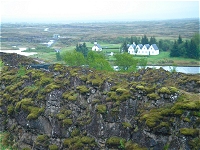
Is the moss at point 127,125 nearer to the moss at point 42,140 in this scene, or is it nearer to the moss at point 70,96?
the moss at point 70,96

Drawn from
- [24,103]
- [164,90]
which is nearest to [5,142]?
[24,103]

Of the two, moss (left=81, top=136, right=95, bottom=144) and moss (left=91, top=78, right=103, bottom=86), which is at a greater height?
moss (left=91, top=78, right=103, bottom=86)

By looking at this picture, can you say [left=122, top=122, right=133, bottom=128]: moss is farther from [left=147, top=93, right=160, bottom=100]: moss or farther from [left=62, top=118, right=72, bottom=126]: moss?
[left=62, top=118, right=72, bottom=126]: moss

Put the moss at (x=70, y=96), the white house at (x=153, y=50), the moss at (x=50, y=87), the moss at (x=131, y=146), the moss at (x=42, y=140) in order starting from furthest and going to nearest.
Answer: the white house at (x=153, y=50), the moss at (x=50, y=87), the moss at (x=70, y=96), the moss at (x=42, y=140), the moss at (x=131, y=146)

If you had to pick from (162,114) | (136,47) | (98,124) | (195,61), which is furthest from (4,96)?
(136,47)

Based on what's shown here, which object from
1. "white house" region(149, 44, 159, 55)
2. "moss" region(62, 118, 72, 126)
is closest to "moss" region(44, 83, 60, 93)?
"moss" region(62, 118, 72, 126)

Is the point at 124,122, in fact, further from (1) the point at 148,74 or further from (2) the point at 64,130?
(1) the point at 148,74

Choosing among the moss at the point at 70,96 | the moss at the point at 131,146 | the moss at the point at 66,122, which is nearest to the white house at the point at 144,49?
the moss at the point at 70,96

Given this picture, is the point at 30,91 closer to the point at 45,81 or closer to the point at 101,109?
the point at 45,81
